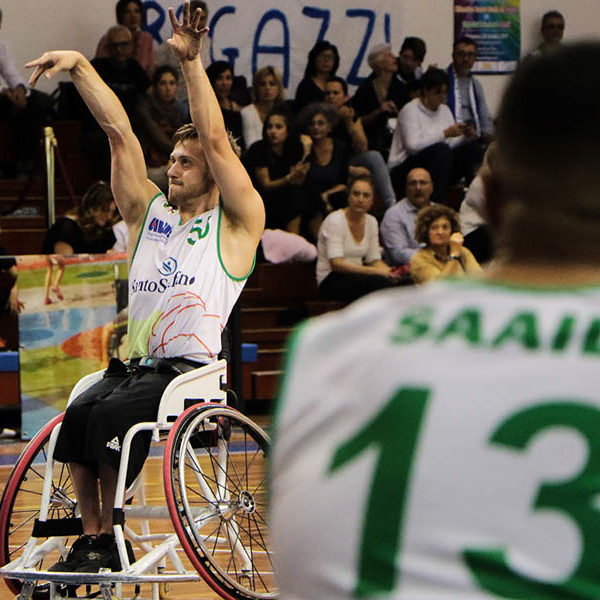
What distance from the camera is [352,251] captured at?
874 cm

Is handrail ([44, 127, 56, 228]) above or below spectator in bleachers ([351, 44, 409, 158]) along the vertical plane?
below

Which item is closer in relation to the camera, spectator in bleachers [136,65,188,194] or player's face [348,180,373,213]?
player's face [348,180,373,213]

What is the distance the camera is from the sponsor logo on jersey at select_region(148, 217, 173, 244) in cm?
422

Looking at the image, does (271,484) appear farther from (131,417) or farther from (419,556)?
(131,417)

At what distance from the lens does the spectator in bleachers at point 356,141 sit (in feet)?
32.8

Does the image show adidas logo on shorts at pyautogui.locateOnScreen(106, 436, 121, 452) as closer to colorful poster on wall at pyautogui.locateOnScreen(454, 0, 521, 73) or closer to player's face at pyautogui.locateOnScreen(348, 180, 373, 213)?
player's face at pyautogui.locateOnScreen(348, 180, 373, 213)

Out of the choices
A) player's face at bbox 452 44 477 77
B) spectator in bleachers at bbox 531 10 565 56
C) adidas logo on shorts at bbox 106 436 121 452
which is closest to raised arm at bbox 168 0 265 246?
adidas logo on shorts at bbox 106 436 121 452

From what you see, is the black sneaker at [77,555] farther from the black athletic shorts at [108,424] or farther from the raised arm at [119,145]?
the raised arm at [119,145]

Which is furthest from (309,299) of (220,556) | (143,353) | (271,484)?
(271,484)

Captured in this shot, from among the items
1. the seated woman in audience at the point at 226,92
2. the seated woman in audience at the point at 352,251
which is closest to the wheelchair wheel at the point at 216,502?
the seated woman in audience at the point at 352,251

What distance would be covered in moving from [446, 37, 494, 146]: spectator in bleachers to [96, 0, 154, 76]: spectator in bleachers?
2.54m

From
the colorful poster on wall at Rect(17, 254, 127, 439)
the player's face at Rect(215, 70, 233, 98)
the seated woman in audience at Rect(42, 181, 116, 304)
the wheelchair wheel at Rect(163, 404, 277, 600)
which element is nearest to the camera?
the wheelchair wheel at Rect(163, 404, 277, 600)

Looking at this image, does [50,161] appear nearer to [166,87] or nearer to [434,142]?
[166,87]

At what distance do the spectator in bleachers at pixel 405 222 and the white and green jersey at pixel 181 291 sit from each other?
4.79m
